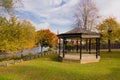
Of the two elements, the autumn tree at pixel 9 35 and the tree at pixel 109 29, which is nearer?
the autumn tree at pixel 9 35

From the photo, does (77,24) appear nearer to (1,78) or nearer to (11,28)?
(11,28)

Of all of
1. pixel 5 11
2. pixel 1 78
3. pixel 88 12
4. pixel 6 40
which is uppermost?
pixel 88 12

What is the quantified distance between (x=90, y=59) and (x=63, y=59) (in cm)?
342

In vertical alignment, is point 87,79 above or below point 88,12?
below

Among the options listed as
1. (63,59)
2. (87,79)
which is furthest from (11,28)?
(87,79)

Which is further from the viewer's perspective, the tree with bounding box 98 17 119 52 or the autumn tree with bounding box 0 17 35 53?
the tree with bounding box 98 17 119 52

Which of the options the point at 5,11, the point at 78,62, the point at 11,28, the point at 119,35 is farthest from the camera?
the point at 119,35

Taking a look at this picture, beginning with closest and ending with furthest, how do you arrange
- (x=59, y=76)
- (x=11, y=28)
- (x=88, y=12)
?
1. (x=59, y=76)
2. (x=11, y=28)
3. (x=88, y=12)

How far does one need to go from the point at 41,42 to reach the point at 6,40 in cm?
2613

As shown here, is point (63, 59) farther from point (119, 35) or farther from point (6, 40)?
point (119, 35)

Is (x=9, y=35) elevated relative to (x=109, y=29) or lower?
lower

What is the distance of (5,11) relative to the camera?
23.2 m

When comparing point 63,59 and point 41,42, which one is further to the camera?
point 41,42

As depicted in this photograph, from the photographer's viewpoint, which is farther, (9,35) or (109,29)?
Result: (109,29)
